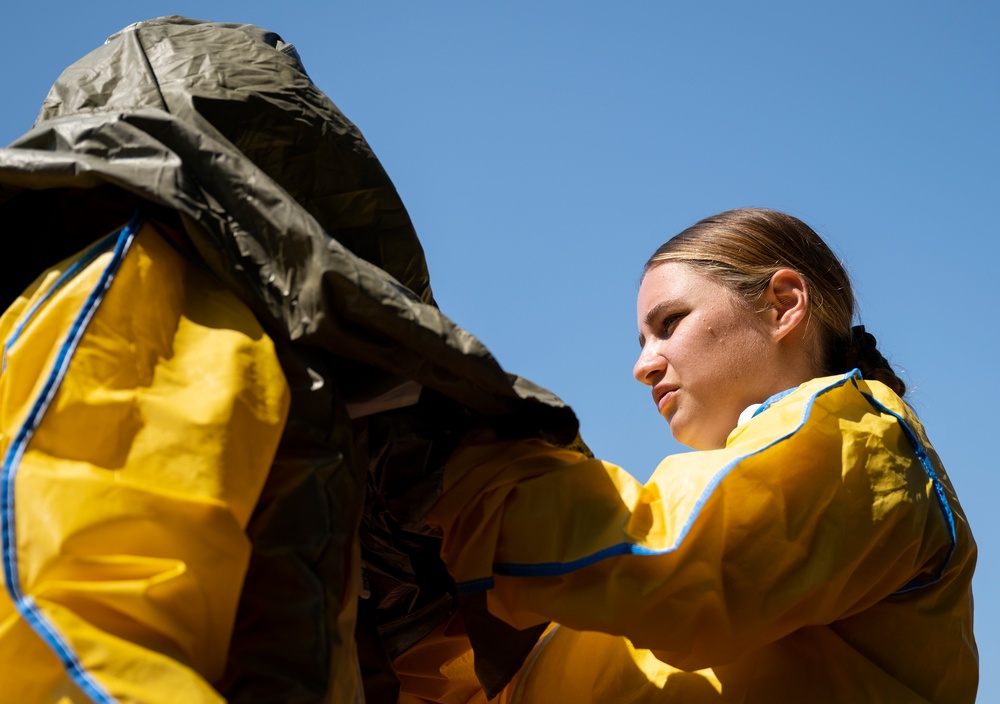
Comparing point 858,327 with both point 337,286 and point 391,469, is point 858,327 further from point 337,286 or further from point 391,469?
point 337,286

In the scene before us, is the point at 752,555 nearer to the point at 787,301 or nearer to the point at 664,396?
the point at 664,396

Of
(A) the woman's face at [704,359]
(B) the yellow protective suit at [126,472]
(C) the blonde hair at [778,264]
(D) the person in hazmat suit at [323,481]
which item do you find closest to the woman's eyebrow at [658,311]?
(A) the woman's face at [704,359]

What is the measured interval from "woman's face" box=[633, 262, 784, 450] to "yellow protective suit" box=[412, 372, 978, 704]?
358mm

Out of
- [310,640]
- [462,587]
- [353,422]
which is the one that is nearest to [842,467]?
[462,587]

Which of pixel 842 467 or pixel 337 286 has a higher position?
pixel 337 286

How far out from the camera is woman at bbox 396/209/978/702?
53.5 inches

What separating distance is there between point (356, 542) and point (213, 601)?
0.33m

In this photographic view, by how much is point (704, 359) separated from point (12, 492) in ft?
4.33

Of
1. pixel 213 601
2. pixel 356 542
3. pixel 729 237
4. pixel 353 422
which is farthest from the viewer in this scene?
pixel 729 237

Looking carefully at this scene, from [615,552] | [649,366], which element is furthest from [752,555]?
[649,366]

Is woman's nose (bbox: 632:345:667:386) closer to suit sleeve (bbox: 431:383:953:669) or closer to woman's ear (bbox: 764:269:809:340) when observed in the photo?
woman's ear (bbox: 764:269:809:340)

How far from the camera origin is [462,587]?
1413 millimetres

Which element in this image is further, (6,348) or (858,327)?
(858,327)

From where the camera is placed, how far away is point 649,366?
6.66 feet
